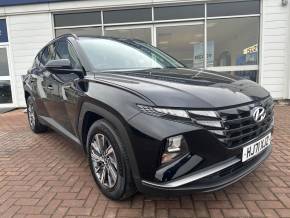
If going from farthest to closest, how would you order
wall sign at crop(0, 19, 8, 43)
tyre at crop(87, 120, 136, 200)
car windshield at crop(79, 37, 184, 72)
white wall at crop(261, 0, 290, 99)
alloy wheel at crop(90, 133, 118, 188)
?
wall sign at crop(0, 19, 8, 43)
white wall at crop(261, 0, 290, 99)
car windshield at crop(79, 37, 184, 72)
alloy wheel at crop(90, 133, 118, 188)
tyre at crop(87, 120, 136, 200)

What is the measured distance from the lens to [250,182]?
308 centimetres

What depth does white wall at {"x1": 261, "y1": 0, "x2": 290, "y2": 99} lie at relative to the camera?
8281 mm

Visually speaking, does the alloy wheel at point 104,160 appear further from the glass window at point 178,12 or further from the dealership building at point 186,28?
the glass window at point 178,12

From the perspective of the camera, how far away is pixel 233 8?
8.57 metres

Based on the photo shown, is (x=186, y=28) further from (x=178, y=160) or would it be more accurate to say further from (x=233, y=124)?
→ (x=178, y=160)

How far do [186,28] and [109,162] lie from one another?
704cm

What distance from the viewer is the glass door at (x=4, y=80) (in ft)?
31.2

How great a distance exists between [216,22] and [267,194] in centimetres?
692

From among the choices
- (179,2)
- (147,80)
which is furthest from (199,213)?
(179,2)

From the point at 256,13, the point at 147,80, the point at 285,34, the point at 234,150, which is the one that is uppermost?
the point at 256,13

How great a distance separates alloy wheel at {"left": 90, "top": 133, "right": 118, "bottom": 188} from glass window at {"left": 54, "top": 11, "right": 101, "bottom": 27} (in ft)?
22.7

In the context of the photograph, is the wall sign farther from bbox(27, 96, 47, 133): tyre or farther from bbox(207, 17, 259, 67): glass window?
bbox(207, 17, 259, 67): glass window

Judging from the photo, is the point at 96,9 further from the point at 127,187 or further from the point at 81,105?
the point at 127,187

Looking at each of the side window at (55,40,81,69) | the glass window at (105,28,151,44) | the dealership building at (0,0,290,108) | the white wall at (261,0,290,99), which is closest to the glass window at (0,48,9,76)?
the dealership building at (0,0,290,108)
